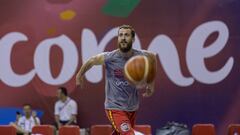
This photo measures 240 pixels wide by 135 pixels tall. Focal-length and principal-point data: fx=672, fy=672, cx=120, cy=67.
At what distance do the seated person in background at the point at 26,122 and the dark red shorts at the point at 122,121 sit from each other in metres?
6.04

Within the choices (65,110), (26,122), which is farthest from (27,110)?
(65,110)

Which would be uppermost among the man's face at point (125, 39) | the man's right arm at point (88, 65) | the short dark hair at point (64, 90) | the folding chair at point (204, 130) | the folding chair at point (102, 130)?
the man's face at point (125, 39)

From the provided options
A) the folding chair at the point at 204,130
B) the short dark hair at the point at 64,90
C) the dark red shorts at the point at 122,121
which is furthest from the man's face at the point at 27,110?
the dark red shorts at the point at 122,121

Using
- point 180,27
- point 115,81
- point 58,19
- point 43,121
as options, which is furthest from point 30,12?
point 115,81

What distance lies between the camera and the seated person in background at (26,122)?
1459cm

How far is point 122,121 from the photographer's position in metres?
8.69

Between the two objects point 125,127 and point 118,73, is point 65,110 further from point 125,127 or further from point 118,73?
point 125,127

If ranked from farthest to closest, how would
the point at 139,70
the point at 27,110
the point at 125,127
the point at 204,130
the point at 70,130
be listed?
1. the point at 27,110
2. the point at 204,130
3. the point at 70,130
4. the point at 125,127
5. the point at 139,70

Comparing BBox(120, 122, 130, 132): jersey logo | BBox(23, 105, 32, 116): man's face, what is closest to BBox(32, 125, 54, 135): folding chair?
BBox(23, 105, 32, 116): man's face

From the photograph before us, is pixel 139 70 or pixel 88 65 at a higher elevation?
pixel 88 65

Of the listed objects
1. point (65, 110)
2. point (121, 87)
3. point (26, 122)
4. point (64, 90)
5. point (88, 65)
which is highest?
point (88, 65)

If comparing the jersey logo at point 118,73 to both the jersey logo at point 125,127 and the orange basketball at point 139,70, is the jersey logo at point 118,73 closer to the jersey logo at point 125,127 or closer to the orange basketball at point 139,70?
the orange basketball at point 139,70

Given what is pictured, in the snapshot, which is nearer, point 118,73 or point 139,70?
point 139,70

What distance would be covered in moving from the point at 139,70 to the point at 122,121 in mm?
808
